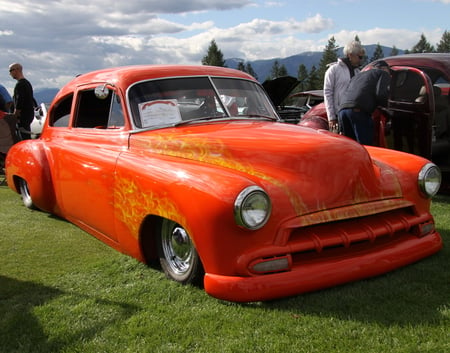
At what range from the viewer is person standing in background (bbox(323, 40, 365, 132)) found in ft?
20.6

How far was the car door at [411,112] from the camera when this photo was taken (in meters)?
5.47

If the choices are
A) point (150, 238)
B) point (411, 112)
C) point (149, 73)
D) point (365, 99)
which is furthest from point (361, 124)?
point (150, 238)

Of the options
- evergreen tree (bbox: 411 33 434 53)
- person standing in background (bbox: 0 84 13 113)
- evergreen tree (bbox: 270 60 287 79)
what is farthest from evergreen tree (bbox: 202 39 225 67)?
person standing in background (bbox: 0 84 13 113)

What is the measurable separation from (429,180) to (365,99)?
225 cm

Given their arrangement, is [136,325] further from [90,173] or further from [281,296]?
[90,173]

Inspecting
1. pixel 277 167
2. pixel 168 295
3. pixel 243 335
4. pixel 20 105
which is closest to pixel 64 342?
pixel 168 295

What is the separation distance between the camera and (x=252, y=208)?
2748 millimetres

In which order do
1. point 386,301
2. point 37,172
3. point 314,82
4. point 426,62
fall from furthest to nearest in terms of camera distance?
point 314,82 < point 426,62 < point 37,172 < point 386,301

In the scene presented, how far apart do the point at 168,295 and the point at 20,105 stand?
6.84 m

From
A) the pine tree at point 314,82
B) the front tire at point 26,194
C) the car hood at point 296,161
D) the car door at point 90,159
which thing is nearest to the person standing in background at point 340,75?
the car hood at point 296,161

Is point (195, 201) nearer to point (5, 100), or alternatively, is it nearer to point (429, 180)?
point (429, 180)

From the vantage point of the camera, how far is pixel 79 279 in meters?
3.48

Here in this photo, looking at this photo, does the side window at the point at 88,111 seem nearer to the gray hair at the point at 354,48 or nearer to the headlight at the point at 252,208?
the headlight at the point at 252,208

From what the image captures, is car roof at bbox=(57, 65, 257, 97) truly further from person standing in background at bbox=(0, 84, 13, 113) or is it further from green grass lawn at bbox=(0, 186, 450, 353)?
person standing in background at bbox=(0, 84, 13, 113)
